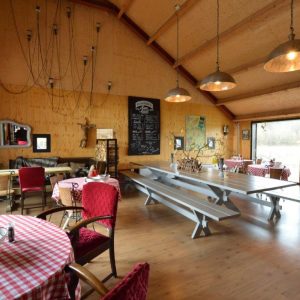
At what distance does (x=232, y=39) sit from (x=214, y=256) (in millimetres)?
5177

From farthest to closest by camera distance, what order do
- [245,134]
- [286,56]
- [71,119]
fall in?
[245,134]
[71,119]
[286,56]

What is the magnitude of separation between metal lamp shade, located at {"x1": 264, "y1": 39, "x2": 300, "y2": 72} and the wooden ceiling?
249 centimetres

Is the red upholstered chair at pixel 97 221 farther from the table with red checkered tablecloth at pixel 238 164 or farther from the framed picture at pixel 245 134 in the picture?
the framed picture at pixel 245 134

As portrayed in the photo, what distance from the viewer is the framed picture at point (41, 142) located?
577 centimetres

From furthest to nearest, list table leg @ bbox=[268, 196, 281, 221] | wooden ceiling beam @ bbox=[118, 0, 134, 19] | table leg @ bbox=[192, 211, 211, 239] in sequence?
1. wooden ceiling beam @ bbox=[118, 0, 134, 19]
2. table leg @ bbox=[268, 196, 281, 221]
3. table leg @ bbox=[192, 211, 211, 239]

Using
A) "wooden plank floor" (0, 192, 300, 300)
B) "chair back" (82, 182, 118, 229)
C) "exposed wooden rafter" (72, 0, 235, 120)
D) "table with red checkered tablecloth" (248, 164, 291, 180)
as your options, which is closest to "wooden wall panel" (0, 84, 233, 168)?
"exposed wooden rafter" (72, 0, 235, 120)

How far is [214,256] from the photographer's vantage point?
262 cm

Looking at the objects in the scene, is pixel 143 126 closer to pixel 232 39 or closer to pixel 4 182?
pixel 232 39

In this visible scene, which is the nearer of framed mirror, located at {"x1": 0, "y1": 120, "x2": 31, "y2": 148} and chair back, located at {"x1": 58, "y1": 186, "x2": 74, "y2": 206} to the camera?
chair back, located at {"x1": 58, "y1": 186, "x2": 74, "y2": 206}

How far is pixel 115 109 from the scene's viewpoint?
6734 mm

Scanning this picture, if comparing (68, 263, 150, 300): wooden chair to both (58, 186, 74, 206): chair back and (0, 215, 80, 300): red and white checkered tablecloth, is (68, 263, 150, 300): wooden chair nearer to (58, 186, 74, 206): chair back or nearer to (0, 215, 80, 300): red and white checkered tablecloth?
(0, 215, 80, 300): red and white checkered tablecloth

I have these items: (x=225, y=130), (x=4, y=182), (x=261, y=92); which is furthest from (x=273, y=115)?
(x=4, y=182)

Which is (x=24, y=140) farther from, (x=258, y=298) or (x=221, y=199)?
(x=258, y=298)

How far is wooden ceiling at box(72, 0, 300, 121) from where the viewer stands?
4770 millimetres
